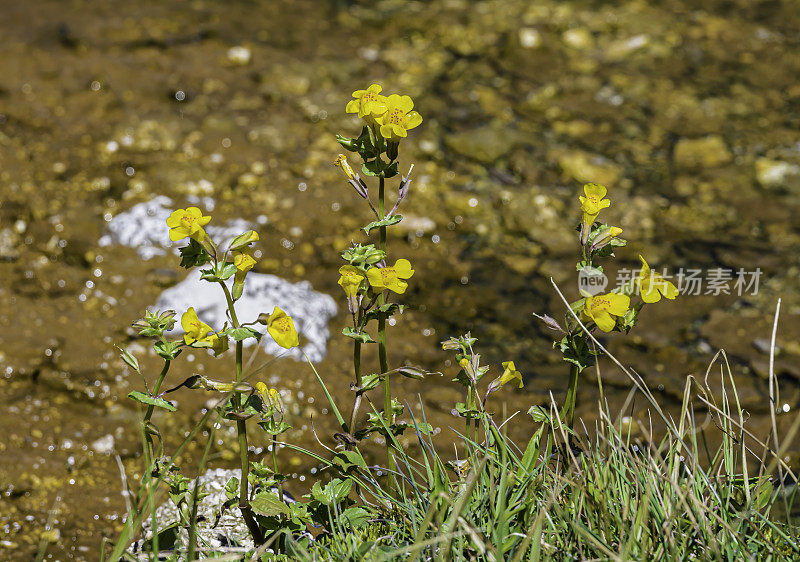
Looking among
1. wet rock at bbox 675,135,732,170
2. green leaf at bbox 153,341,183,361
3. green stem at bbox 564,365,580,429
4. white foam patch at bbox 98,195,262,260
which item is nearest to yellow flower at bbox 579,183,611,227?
green stem at bbox 564,365,580,429

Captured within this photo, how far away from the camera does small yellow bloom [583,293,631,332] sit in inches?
66.8

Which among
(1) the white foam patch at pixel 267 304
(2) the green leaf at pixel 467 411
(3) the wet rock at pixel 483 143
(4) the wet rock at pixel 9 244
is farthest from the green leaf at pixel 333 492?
(3) the wet rock at pixel 483 143

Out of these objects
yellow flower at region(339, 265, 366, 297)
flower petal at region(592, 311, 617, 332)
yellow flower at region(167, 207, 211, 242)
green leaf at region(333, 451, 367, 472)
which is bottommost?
green leaf at region(333, 451, 367, 472)

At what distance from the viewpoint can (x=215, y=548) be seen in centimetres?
204

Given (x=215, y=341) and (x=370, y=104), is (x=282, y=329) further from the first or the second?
(x=370, y=104)

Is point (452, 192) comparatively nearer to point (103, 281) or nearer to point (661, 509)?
point (103, 281)

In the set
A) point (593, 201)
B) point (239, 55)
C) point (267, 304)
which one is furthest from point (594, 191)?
point (239, 55)

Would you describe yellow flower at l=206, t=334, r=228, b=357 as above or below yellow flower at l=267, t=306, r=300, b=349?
below

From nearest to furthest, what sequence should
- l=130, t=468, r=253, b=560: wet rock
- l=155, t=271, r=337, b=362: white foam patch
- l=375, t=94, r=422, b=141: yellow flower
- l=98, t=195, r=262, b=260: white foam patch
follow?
l=375, t=94, r=422, b=141: yellow flower → l=130, t=468, r=253, b=560: wet rock → l=155, t=271, r=337, b=362: white foam patch → l=98, t=195, r=262, b=260: white foam patch

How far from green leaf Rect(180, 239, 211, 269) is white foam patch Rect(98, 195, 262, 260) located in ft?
5.48

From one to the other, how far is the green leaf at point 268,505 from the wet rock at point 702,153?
287 centimetres

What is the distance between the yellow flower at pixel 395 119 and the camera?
172 cm

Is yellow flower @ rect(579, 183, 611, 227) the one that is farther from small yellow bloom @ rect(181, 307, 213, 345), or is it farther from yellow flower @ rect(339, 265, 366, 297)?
small yellow bloom @ rect(181, 307, 213, 345)

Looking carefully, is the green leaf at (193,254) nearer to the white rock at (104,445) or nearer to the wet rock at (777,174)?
the white rock at (104,445)
